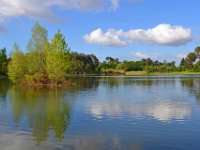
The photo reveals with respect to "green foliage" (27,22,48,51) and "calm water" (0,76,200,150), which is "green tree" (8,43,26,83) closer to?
"green foliage" (27,22,48,51)

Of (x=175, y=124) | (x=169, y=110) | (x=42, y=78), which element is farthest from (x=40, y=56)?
(x=175, y=124)

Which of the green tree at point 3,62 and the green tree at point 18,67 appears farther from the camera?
the green tree at point 3,62

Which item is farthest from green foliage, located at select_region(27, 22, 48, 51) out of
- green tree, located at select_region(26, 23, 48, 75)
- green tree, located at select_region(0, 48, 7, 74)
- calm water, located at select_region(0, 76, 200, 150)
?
green tree, located at select_region(0, 48, 7, 74)

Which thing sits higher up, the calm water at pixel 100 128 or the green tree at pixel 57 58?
the green tree at pixel 57 58

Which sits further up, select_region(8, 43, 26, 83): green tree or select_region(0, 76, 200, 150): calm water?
select_region(8, 43, 26, 83): green tree

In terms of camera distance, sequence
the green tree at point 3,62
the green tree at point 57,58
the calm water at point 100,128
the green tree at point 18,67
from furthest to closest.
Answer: the green tree at point 3,62 < the green tree at point 18,67 < the green tree at point 57,58 < the calm water at point 100,128

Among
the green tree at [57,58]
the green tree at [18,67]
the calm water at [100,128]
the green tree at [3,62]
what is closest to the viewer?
the calm water at [100,128]

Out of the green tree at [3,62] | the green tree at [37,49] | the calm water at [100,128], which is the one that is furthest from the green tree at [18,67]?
the green tree at [3,62]

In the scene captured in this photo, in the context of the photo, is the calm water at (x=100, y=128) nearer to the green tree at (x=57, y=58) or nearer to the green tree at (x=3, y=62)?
the green tree at (x=57, y=58)

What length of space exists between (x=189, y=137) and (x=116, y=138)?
14.8 ft

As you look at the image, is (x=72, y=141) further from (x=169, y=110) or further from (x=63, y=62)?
(x=63, y=62)

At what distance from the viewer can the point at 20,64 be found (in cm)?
8606

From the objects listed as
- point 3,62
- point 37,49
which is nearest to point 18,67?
point 37,49

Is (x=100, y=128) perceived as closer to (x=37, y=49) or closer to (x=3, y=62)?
(x=37, y=49)
